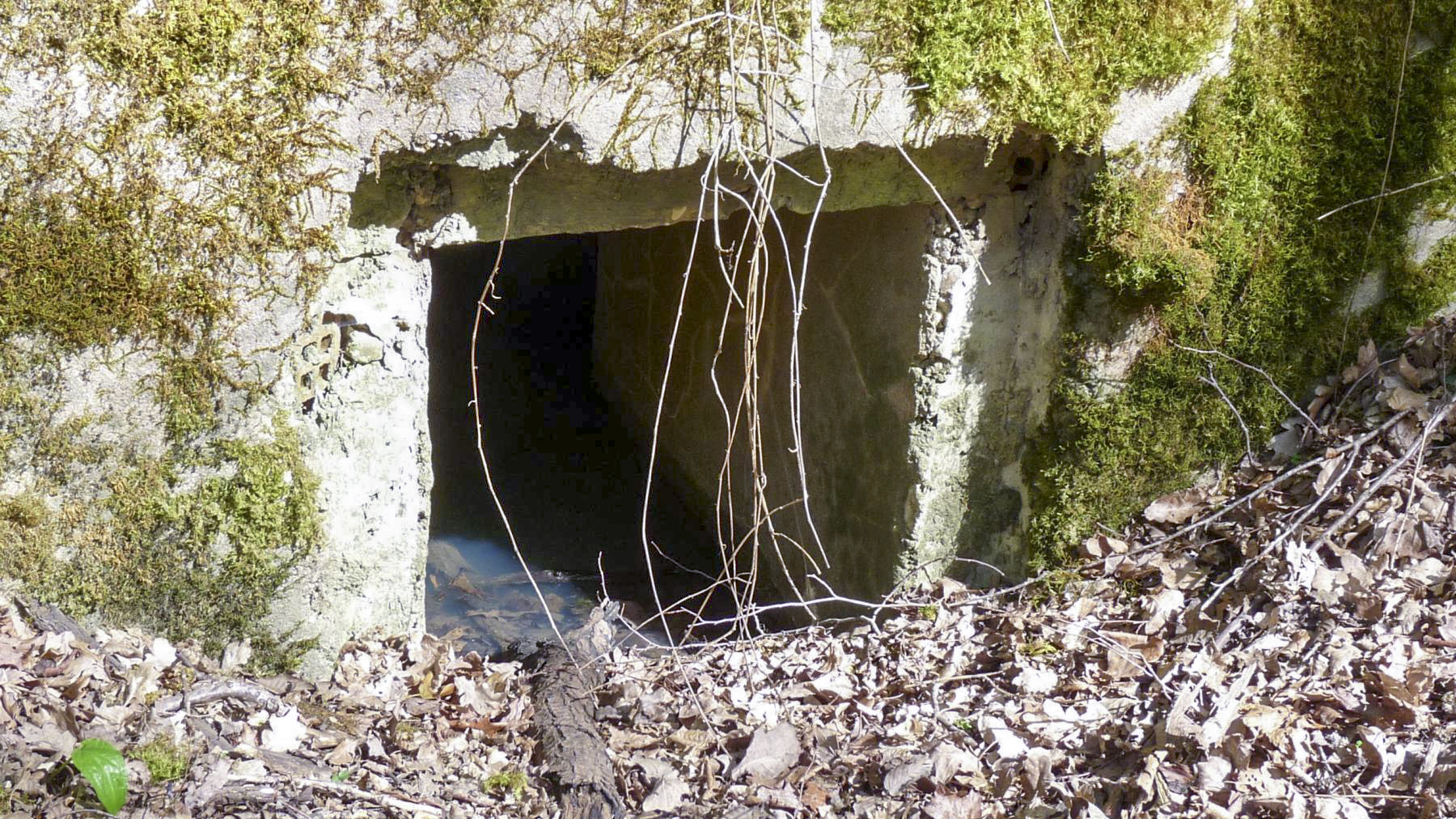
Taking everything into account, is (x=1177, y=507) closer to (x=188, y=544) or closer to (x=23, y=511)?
(x=188, y=544)

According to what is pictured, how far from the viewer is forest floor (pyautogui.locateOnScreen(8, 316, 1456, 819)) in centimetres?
228

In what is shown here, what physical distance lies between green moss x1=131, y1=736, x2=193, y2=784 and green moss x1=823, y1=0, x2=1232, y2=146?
6.86 ft

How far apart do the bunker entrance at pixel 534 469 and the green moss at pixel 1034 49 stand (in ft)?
5.91

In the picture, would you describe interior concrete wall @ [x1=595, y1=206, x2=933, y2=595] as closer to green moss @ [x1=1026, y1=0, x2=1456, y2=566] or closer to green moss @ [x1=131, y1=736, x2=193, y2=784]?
green moss @ [x1=1026, y1=0, x2=1456, y2=566]

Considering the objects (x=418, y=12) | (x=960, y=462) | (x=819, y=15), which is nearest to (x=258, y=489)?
(x=418, y=12)

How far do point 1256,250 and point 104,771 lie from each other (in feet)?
9.78

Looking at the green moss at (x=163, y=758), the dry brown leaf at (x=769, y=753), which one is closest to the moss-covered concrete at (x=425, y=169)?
the green moss at (x=163, y=758)

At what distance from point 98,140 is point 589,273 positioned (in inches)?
222

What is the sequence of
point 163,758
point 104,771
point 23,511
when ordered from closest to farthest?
1. point 104,771
2. point 163,758
3. point 23,511

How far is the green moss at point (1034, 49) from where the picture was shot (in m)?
2.66

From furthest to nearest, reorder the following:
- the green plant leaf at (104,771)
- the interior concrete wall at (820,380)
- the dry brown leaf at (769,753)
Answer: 1. the interior concrete wall at (820,380)
2. the dry brown leaf at (769,753)
3. the green plant leaf at (104,771)

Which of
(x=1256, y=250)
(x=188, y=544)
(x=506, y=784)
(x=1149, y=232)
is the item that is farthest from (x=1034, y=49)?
(x=188, y=544)

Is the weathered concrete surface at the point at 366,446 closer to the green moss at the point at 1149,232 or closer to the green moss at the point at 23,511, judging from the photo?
the green moss at the point at 23,511

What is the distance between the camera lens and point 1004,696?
285 cm
